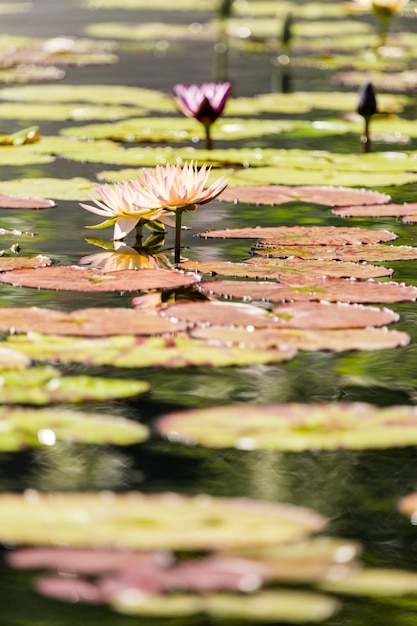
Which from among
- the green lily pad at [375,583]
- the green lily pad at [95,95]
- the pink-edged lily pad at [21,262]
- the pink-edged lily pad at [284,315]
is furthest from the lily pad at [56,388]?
the green lily pad at [95,95]

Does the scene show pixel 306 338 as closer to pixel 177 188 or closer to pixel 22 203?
pixel 177 188

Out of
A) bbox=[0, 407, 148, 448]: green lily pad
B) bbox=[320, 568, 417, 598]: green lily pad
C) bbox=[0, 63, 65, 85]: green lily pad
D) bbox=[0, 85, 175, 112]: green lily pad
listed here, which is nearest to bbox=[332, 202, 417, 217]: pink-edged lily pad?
bbox=[0, 407, 148, 448]: green lily pad

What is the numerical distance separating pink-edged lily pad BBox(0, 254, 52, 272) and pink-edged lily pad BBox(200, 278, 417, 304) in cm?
35

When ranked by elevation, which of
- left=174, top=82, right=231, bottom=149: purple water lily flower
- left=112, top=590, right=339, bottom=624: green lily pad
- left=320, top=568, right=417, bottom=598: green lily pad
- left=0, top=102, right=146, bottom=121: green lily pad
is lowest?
left=112, top=590, right=339, bottom=624: green lily pad

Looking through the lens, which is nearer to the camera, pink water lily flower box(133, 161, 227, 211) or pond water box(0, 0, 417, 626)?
pond water box(0, 0, 417, 626)

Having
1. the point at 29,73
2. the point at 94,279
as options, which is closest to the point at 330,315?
the point at 94,279

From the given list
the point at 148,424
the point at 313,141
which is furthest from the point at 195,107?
the point at 148,424

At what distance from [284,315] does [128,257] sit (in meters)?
0.58

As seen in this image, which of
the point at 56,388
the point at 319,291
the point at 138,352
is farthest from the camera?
the point at 319,291

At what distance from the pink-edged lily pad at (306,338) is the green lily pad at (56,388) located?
0.57 ft

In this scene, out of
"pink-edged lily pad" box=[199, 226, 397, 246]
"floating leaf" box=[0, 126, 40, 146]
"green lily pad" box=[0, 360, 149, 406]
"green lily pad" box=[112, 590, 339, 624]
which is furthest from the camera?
"floating leaf" box=[0, 126, 40, 146]

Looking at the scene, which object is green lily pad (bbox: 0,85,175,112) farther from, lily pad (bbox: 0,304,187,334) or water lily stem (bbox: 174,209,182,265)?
lily pad (bbox: 0,304,187,334)

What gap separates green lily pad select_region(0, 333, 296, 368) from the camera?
5.52 ft

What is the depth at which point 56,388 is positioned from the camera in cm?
157
